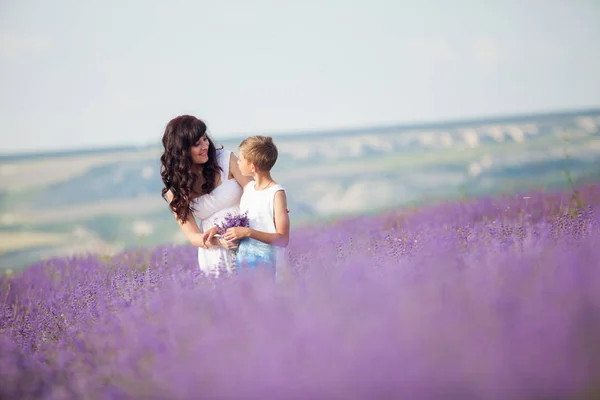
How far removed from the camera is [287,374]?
1.42 m

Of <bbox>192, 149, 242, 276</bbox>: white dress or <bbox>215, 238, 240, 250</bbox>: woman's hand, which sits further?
<bbox>192, 149, 242, 276</bbox>: white dress

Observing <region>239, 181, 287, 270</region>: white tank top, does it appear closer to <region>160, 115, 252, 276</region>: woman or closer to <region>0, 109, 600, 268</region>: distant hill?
<region>160, 115, 252, 276</region>: woman

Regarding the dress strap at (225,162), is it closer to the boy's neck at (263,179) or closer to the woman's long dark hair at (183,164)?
the woman's long dark hair at (183,164)

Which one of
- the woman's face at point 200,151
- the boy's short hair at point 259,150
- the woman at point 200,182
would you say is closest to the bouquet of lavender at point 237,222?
the woman at point 200,182

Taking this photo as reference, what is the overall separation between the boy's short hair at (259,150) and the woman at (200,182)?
0.47 metres

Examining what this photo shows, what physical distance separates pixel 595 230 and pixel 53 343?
265 cm

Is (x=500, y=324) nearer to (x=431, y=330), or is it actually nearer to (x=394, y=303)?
(x=431, y=330)

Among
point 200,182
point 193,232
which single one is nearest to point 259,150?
point 200,182

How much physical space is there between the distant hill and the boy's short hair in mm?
4210

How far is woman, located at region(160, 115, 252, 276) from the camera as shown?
3.81 meters

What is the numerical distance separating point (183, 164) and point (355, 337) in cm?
250

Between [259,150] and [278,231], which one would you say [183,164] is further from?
[278,231]

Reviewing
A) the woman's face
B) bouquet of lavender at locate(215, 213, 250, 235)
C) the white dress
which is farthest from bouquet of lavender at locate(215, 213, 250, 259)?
the woman's face

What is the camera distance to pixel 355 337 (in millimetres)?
1540
